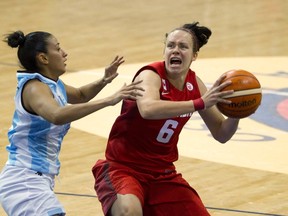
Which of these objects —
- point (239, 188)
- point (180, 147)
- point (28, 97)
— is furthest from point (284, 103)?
point (28, 97)

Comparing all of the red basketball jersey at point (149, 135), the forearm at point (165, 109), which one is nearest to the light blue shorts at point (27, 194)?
the red basketball jersey at point (149, 135)

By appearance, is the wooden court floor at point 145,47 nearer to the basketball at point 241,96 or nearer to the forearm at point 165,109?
the forearm at point 165,109

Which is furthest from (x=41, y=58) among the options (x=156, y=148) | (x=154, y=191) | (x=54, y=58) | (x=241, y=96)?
(x=241, y=96)

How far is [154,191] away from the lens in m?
5.98

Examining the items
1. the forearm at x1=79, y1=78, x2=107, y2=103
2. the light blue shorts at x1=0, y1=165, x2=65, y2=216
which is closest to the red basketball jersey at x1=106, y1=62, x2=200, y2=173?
the forearm at x1=79, y1=78, x2=107, y2=103

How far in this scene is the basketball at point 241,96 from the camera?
5680 millimetres

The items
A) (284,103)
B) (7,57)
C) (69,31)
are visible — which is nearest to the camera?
(284,103)

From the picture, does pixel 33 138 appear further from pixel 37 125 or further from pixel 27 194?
pixel 27 194

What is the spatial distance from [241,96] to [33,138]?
128 cm

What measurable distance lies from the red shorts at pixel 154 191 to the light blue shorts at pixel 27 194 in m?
0.47

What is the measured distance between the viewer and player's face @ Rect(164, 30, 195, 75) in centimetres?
587

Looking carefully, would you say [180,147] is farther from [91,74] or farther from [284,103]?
[91,74]

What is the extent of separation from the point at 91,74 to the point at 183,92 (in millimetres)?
5756

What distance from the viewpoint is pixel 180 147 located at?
9.08m
